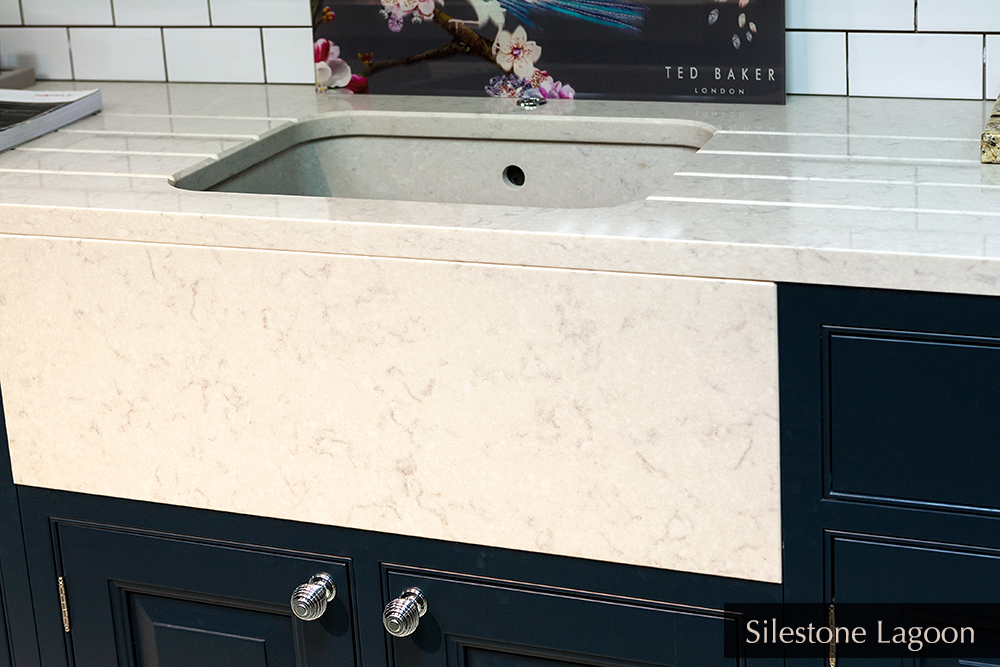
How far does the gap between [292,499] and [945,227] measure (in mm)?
702

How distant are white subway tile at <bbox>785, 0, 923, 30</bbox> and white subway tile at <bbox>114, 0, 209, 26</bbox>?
2.95 ft

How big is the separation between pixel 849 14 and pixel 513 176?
0.49 m

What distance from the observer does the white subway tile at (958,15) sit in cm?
148

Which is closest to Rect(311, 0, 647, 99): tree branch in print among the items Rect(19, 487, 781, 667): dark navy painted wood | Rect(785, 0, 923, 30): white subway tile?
Rect(785, 0, 923, 30): white subway tile

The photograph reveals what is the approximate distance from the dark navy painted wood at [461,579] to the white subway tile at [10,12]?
918mm

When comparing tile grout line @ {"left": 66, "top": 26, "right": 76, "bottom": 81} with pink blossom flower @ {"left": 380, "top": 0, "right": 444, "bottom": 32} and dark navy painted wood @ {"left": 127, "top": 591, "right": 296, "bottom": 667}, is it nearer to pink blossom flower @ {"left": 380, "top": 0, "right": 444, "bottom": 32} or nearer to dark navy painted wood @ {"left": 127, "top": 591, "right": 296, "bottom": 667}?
pink blossom flower @ {"left": 380, "top": 0, "right": 444, "bottom": 32}

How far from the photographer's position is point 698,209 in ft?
3.63

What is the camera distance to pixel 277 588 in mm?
1306

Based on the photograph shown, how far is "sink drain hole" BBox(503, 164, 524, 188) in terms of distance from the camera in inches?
62.8

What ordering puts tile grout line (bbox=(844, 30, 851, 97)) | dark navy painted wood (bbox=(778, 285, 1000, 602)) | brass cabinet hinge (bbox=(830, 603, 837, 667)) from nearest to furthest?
1. dark navy painted wood (bbox=(778, 285, 1000, 602))
2. brass cabinet hinge (bbox=(830, 603, 837, 667))
3. tile grout line (bbox=(844, 30, 851, 97))

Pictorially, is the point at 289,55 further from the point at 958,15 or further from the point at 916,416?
the point at 916,416

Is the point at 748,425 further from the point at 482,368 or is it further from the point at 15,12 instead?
the point at 15,12

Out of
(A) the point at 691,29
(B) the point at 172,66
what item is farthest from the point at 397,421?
(B) the point at 172,66

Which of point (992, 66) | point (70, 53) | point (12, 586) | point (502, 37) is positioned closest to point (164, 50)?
point (70, 53)
